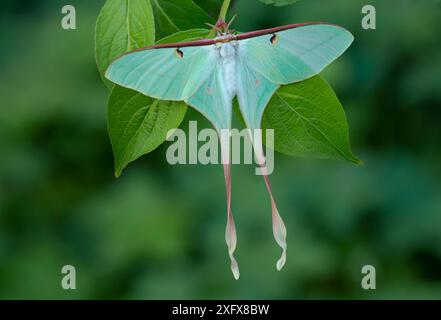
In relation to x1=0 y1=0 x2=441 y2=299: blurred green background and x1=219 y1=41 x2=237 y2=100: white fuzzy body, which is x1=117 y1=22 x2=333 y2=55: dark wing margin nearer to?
x1=219 y1=41 x2=237 y2=100: white fuzzy body

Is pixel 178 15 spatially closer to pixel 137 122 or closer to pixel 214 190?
pixel 137 122

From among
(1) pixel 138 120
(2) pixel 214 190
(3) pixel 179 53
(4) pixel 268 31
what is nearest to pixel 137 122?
(1) pixel 138 120

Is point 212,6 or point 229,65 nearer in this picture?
point 229,65

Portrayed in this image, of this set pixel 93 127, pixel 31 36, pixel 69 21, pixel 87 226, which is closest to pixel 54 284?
pixel 87 226

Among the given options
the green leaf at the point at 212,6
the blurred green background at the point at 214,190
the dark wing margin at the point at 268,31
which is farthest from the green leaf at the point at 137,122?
the blurred green background at the point at 214,190

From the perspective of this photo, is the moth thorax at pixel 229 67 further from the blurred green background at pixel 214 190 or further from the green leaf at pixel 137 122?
the blurred green background at pixel 214 190

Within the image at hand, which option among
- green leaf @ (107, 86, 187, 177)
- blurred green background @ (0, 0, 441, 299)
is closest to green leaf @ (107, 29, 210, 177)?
green leaf @ (107, 86, 187, 177)

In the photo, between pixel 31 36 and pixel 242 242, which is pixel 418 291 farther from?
pixel 31 36
